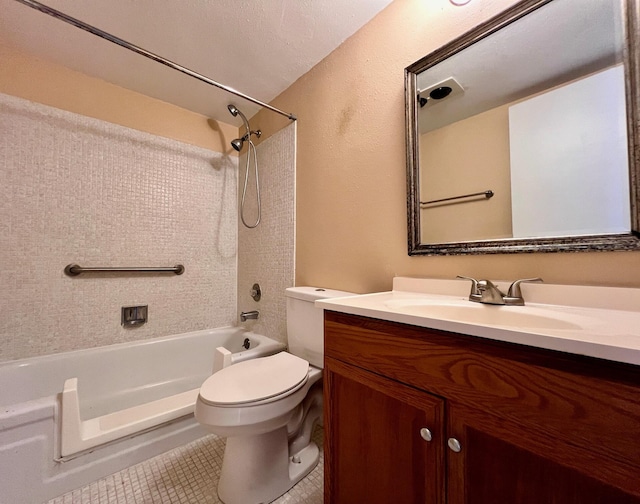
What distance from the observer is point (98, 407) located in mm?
1472

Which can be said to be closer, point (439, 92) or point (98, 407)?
point (439, 92)

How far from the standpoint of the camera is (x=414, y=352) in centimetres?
59

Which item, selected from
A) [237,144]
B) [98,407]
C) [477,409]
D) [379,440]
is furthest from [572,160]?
[98,407]

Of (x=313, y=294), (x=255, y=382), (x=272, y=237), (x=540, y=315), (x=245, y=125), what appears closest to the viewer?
(x=540, y=315)

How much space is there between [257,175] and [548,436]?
198 centimetres

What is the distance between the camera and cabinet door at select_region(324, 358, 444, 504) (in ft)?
1.83

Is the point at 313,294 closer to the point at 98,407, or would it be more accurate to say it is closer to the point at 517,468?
the point at 517,468

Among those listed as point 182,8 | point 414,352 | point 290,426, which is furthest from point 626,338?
point 182,8

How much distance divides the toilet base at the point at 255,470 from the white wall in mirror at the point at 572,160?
1.18 m

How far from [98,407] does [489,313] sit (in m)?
2.05

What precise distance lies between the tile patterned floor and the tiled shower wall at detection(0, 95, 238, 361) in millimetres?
845

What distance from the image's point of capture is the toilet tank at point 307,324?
1.22m

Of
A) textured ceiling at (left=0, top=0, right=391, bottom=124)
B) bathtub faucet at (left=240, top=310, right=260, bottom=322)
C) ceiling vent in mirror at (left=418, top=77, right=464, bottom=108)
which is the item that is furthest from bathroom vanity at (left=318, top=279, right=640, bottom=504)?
textured ceiling at (left=0, top=0, right=391, bottom=124)

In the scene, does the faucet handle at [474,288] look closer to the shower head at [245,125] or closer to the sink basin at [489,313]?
the sink basin at [489,313]
